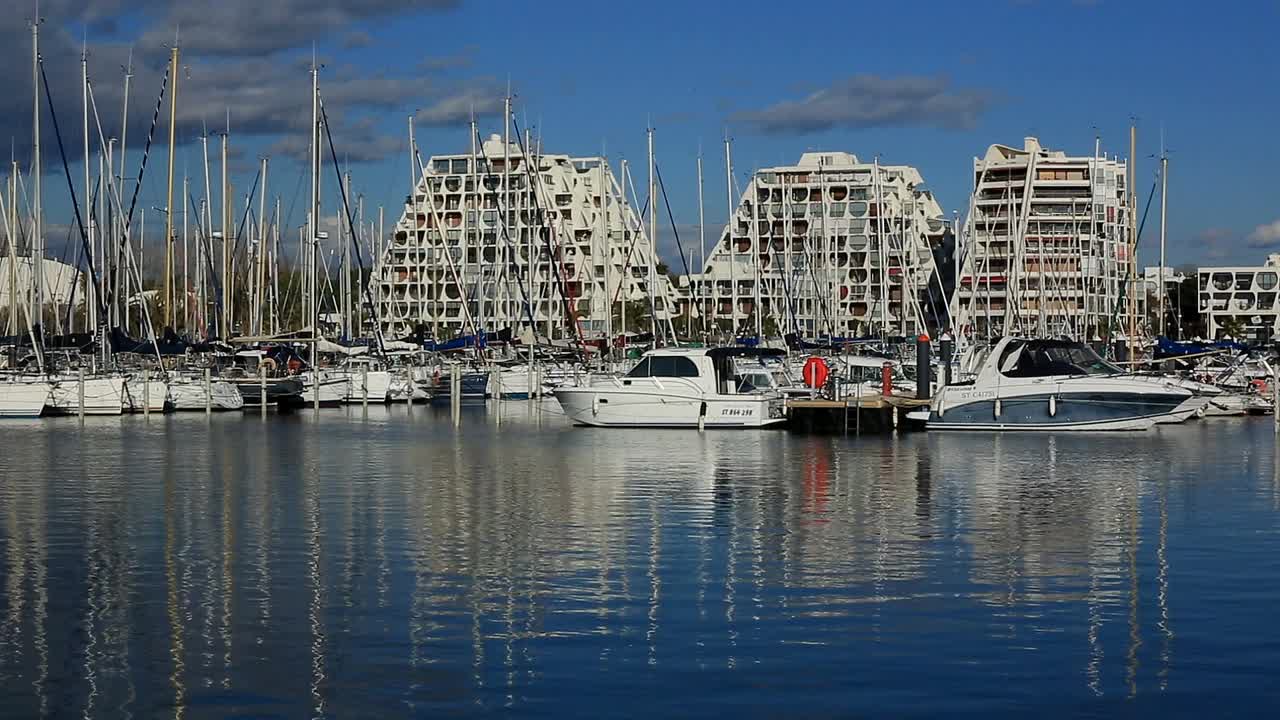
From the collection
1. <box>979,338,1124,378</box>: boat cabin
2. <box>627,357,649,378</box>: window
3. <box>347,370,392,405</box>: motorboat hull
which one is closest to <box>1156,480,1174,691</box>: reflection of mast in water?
<box>979,338,1124,378</box>: boat cabin

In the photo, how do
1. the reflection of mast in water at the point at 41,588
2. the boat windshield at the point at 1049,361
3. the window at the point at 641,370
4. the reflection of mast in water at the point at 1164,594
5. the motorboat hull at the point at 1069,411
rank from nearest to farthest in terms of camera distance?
the reflection of mast in water at the point at 41,588 < the reflection of mast in water at the point at 1164,594 < the motorboat hull at the point at 1069,411 < the boat windshield at the point at 1049,361 < the window at the point at 641,370

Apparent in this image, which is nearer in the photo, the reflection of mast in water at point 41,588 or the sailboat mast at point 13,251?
the reflection of mast in water at point 41,588

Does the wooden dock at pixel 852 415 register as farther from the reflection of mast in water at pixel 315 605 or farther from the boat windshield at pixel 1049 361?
the reflection of mast in water at pixel 315 605

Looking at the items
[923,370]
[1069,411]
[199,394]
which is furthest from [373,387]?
[1069,411]

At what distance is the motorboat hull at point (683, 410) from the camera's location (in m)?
51.5

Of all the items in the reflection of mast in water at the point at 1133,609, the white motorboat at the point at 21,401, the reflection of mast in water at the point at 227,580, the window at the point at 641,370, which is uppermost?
the window at the point at 641,370

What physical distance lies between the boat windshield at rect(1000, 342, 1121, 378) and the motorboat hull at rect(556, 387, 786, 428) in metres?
6.75

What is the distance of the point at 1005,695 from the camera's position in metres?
14.2

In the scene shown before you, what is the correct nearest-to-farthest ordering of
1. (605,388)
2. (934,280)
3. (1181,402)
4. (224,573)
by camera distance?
(224,573), (1181,402), (605,388), (934,280)

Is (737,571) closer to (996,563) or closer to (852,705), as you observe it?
(996,563)

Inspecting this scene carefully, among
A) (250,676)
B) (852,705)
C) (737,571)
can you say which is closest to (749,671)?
(852,705)

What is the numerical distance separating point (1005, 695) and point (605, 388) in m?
39.2

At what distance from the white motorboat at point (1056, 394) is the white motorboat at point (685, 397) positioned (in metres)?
5.69

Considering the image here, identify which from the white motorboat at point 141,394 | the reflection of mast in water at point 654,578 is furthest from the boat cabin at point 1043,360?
the white motorboat at point 141,394
